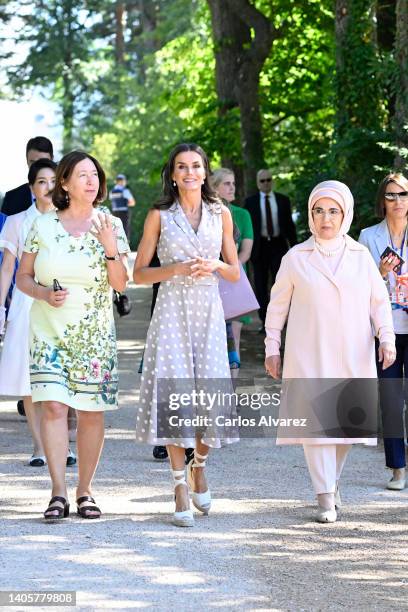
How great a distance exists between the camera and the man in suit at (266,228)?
65.5 ft

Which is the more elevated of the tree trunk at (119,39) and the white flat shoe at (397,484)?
the tree trunk at (119,39)

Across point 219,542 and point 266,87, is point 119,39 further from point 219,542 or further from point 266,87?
point 219,542

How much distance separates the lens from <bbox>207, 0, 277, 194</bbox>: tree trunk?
24328 millimetres

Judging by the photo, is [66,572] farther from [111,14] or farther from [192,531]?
[111,14]

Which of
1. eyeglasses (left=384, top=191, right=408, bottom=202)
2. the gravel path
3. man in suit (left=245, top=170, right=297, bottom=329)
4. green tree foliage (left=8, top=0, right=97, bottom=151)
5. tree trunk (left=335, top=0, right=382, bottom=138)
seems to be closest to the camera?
the gravel path

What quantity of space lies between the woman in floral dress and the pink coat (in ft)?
3.27

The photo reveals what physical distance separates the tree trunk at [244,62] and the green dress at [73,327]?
52.7ft

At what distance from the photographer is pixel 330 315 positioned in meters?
8.65

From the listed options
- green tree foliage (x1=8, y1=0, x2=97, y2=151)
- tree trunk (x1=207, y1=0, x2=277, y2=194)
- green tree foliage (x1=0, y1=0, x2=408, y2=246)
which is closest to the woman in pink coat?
green tree foliage (x1=0, y1=0, x2=408, y2=246)

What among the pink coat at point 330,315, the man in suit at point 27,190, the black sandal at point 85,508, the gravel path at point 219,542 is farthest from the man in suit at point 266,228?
the black sandal at point 85,508

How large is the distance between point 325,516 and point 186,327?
133 cm

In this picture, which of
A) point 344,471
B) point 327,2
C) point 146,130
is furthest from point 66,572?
point 146,130

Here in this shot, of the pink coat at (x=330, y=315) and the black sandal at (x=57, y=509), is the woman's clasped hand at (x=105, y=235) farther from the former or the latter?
the black sandal at (x=57, y=509)

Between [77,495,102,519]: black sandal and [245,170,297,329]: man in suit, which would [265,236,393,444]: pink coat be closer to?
[77,495,102,519]: black sandal
